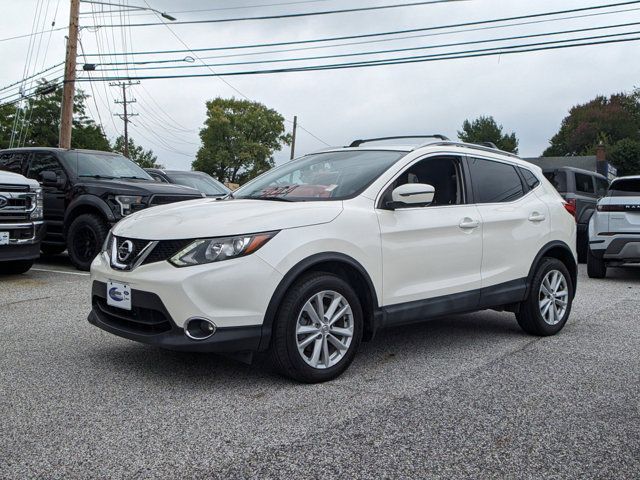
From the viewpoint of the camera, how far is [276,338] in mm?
3873

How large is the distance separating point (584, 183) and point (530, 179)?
27.3 feet

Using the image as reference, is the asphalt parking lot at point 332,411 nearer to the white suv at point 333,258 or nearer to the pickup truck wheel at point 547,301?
the pickup truck wheel at point 547,301

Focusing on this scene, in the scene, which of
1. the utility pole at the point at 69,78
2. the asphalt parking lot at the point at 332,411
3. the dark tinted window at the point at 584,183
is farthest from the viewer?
the utility pole at the point at 69,78

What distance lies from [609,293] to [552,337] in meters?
3.48

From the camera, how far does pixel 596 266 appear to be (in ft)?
33.5

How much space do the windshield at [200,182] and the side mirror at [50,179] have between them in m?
3.32

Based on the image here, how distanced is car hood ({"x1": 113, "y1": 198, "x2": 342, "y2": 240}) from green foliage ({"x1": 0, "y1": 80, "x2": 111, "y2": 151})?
162 feet

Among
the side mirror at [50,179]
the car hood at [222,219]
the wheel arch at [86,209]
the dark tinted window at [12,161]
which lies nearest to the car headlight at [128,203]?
the wheel arch at [86,209]

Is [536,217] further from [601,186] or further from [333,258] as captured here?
[601,186]

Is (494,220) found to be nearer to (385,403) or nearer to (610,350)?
(610,350)

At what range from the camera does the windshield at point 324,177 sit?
459 cm

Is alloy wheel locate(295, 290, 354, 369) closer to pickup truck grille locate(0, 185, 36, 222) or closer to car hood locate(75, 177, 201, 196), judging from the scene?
pickup truck grille locate(0, 185, 36, 222)

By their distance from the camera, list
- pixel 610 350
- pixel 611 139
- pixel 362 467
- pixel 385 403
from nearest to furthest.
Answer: pixel 362 467 → pixel 385 403 → pixel 610 350 → pixel 611 139

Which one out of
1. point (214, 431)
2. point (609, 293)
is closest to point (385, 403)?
point (214, 431)
